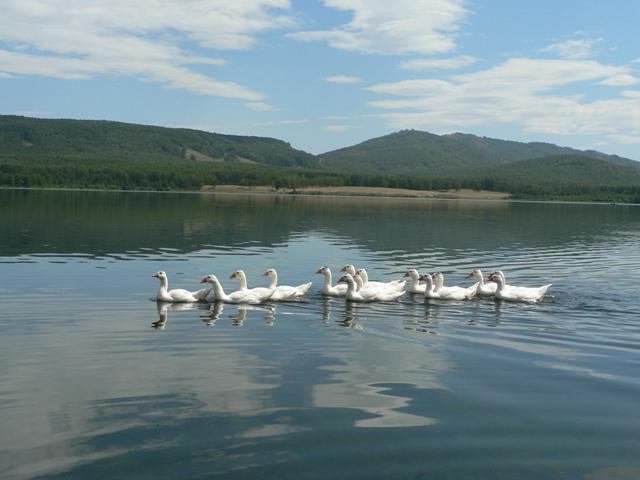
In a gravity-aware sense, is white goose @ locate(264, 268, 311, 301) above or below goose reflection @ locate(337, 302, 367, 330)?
above

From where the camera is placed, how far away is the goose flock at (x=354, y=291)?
22.6 meters

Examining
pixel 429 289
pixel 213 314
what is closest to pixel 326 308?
pixel 213 314

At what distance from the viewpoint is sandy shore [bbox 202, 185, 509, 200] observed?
16612 cm

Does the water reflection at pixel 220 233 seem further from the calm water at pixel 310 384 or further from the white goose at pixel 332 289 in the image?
the white goose at pixel 332 289

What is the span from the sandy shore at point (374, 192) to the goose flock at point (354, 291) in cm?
13797

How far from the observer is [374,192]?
170 metres

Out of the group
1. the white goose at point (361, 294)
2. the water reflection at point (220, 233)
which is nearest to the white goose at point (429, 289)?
the white goose at point (361, 294)

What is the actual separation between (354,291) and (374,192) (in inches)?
5808

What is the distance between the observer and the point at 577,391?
44.4ft

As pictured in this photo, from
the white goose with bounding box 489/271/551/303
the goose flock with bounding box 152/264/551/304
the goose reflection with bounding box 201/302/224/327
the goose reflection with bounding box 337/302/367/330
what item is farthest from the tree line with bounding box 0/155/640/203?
the white goose with bounding box 489/271/551/303

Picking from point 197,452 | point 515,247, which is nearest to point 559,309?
point 197,452

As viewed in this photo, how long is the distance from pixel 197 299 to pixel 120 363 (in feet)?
26.0

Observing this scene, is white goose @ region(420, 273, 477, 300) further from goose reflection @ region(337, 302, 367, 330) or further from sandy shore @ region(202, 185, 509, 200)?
sandy shore @ region(202, 185, 509, 200)

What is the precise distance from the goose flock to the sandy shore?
137968 mm
